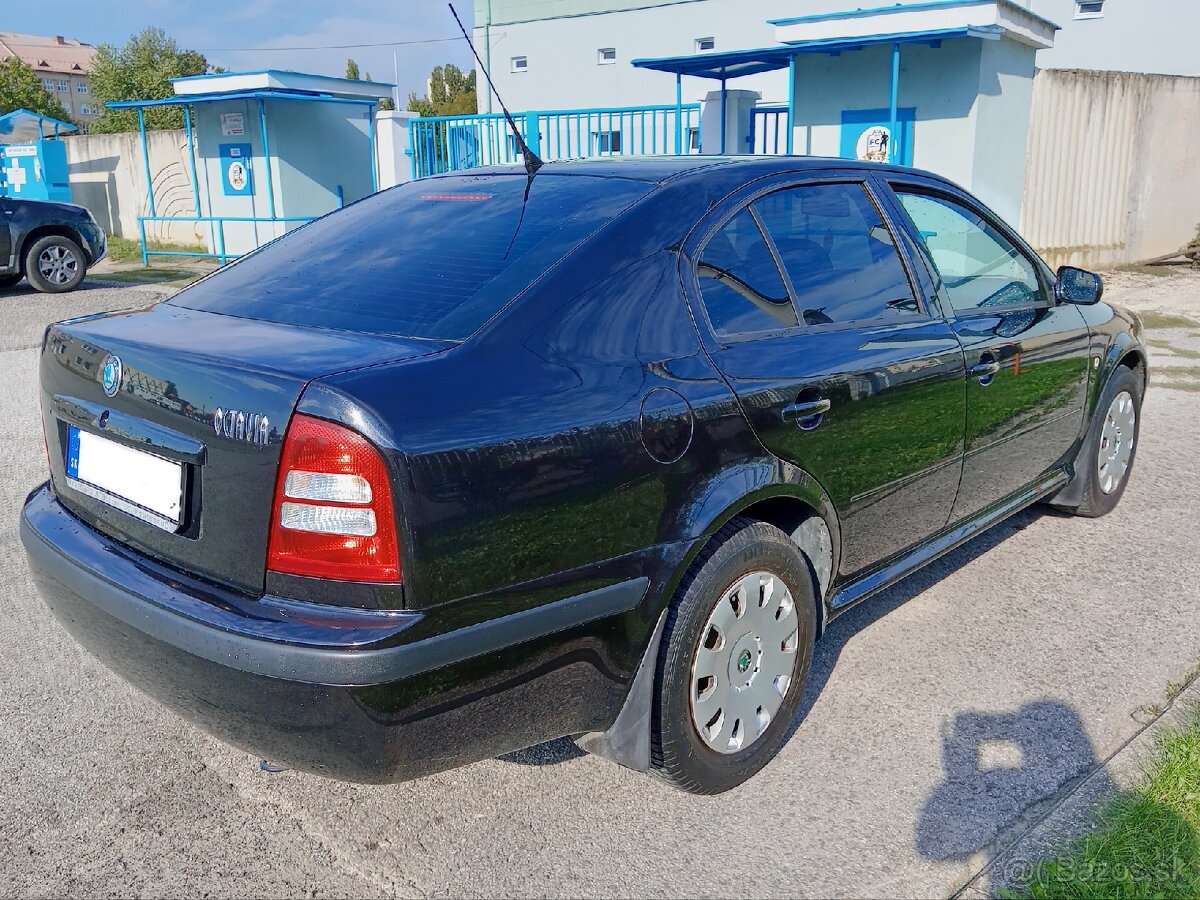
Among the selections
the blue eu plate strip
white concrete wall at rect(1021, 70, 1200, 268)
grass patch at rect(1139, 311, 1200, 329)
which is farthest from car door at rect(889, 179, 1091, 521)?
white concrete wall at rect(1021, 70, 1200, 268)

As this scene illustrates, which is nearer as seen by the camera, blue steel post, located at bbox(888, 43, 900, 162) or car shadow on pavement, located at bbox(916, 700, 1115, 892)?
car shadow on pavement, located at bbox(916, 700, 1115, 892)

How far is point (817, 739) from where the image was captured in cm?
313

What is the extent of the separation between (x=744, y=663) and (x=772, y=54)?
11063 mm

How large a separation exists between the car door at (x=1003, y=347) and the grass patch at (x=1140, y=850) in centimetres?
120

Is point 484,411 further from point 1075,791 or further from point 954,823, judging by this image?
point 1075,791

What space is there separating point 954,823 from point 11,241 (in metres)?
13.6

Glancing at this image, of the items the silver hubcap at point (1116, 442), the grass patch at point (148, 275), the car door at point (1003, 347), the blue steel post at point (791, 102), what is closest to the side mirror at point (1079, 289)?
the car door at point (1003, 347)

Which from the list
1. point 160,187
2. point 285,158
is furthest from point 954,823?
point 160,187

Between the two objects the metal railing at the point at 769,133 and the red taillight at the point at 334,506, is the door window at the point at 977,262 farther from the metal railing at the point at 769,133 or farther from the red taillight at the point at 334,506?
the metal railing at the point at 769,133

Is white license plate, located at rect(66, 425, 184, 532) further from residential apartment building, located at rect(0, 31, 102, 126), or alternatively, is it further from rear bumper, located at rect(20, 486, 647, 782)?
residential apartment building, located at rect(0, 31, 102, 126)

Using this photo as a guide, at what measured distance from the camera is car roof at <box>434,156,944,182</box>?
10.1 feet

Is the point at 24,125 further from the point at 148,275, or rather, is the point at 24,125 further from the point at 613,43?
the point at 613,43

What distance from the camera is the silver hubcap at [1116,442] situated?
193 inches

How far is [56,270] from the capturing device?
44.6 feet
